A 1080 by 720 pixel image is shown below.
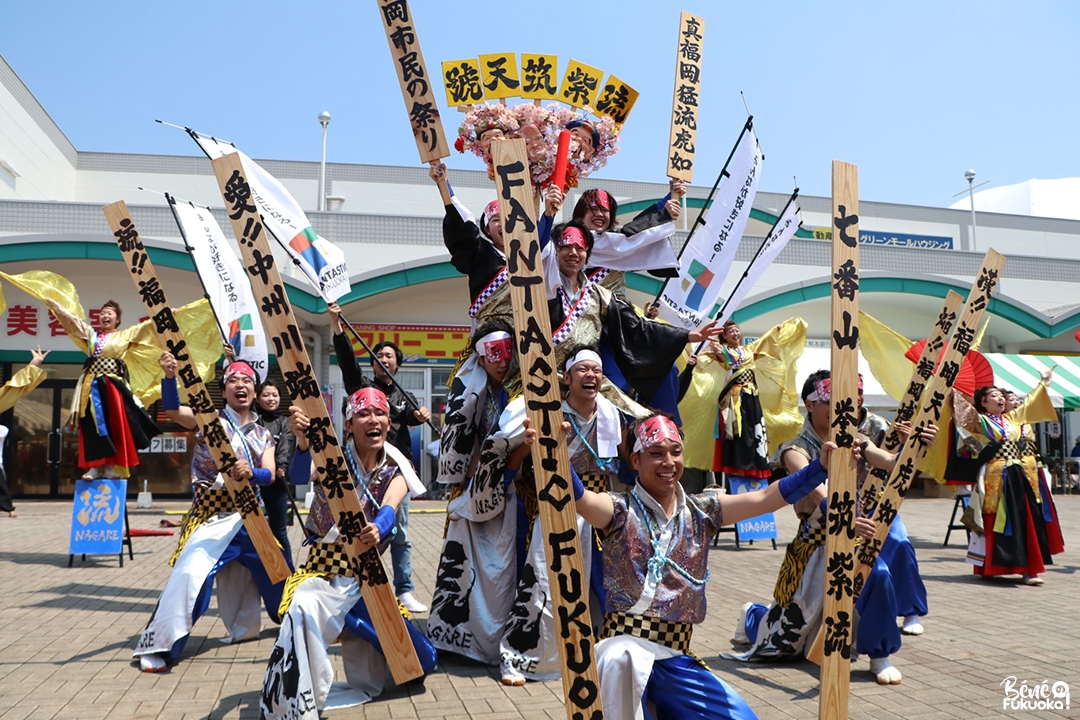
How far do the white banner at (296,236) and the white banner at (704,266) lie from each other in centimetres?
241

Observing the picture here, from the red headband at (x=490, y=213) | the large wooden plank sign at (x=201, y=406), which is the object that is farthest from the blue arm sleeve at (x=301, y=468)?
the red headband at (x=490, y=213)

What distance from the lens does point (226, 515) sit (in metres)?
5.50

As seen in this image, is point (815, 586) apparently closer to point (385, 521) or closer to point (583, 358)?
point (583, 358)

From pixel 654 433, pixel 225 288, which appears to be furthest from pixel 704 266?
pixel 225 288

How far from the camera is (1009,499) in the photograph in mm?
8367

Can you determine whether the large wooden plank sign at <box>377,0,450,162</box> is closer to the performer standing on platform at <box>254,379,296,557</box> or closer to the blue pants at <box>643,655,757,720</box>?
the performer standing on platform at <box>254,379,296,557</box>

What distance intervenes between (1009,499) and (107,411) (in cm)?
894

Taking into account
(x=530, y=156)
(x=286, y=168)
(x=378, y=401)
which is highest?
(x=286, y=168)

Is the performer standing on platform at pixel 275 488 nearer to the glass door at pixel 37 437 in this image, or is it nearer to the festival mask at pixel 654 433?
the festival mask at pixel 654 433

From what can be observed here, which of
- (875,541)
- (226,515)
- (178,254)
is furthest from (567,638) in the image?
(178,254)

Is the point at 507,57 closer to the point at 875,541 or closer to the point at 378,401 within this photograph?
the point at 378,401

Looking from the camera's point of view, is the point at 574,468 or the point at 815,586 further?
the point at 815,586

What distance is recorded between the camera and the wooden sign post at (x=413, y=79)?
489 cm

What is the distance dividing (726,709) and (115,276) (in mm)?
16022
